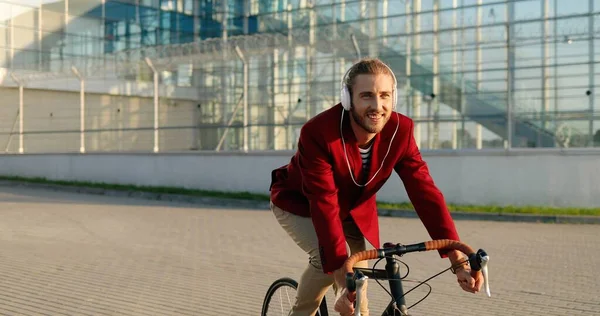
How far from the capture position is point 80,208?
57.8ft

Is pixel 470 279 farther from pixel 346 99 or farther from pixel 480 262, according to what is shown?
pixel 346 99

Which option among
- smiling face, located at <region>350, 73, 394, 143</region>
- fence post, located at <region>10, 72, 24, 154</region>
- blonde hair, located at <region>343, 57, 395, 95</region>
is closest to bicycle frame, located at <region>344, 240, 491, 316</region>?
smiling face, located at <region>350, 73, 394, 143</region>

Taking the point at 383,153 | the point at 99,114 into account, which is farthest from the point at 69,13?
the point at 383,153

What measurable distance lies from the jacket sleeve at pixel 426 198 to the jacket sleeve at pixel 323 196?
338 millimetres

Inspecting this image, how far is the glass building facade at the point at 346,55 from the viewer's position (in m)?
21.7

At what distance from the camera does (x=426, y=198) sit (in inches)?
130

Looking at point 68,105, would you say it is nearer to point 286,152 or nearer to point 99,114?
point 99,114

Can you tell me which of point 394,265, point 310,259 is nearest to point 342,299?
point 394,265

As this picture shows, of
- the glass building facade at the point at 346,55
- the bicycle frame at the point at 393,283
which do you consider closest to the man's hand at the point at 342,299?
the bicycle frame at the point at 393,283

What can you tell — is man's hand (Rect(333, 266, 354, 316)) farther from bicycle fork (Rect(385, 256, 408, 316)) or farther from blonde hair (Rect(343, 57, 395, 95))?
blonde hair (Rect(343, 57, 395, 95))

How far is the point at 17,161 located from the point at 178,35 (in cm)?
1306

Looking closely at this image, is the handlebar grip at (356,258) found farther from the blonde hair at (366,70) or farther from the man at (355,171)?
the blonde hair at (366,70)

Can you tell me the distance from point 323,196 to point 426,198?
1.44ft

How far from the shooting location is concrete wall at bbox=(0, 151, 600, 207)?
53.5 ft
